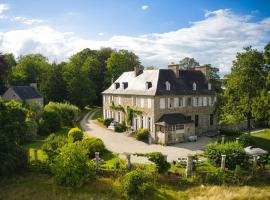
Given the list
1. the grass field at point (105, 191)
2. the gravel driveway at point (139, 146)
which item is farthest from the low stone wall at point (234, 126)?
the grass field at point (105, 191)

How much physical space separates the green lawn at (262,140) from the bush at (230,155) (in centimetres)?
867

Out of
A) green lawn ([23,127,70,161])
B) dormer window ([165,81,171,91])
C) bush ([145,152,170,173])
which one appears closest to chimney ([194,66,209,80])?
dormer window ([165,81,171,91])

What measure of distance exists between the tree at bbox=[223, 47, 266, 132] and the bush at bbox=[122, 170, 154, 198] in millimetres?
17141

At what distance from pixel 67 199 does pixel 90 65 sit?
169 ft

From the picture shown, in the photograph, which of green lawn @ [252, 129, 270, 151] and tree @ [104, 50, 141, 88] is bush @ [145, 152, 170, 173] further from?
tree @ [104, 50, 141, 88]

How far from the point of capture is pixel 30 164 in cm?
2550

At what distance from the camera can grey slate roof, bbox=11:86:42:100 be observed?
167 ft

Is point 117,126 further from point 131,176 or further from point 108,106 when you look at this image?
point 131,176

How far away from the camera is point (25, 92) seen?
5259 cm

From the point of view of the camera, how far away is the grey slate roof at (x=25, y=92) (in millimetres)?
50928

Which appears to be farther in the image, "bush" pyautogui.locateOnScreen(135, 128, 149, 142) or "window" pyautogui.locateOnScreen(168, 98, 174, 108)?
"window" pyautogui.locateOnScreen(168, 98, 174, 108)

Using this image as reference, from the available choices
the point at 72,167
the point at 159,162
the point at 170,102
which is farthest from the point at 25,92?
the point at 159,162

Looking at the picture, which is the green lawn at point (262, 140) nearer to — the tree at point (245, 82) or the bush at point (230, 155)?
the tree at point (245, 82)

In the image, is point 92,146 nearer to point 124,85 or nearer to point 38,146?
point 38,146
